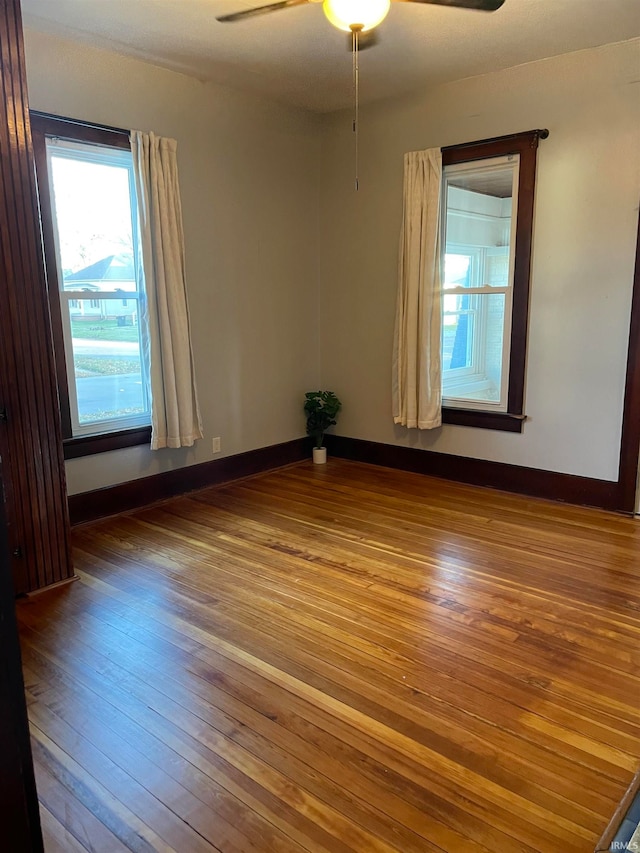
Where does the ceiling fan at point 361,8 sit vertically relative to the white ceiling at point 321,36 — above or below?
below

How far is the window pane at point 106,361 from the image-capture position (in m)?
3.71

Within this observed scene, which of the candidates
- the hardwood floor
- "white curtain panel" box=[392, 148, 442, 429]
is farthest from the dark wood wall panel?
"white curtain panel" box=[392, 148, 442, 429]

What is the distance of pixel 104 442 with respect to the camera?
3865 millimetres

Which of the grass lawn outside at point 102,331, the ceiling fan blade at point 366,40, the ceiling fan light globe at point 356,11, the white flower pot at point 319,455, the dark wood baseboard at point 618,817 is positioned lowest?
the dark wood baseboard at point 618,817

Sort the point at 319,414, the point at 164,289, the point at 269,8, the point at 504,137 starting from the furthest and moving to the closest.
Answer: the point at 319,414 < the point at 504,137 < the point at 164,289 < the point at 269,8

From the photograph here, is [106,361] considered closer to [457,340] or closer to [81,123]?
[81,123]

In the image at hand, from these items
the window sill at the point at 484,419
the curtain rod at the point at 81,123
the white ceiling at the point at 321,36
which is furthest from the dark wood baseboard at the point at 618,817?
the curtain rod at the point at 81,123

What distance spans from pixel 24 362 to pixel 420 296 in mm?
2816

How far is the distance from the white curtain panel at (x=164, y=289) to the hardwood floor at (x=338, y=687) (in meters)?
0.82

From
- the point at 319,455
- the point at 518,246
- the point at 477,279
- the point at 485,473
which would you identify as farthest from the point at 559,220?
the point at 319,455

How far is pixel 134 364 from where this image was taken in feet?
13.1

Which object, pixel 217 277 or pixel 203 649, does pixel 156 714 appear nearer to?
pixel 203 649

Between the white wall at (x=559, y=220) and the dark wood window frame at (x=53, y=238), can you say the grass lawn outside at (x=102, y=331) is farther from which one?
the white wall at (x=559, y=220)

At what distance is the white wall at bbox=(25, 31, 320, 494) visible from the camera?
3.65m
